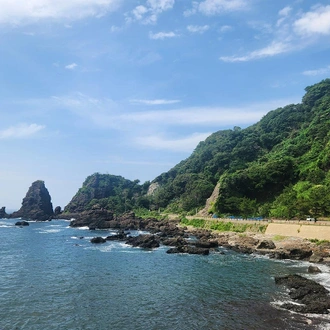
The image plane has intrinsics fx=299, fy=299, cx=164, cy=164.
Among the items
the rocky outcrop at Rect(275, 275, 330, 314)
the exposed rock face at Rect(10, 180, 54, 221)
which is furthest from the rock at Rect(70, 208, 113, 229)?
the rocky outcrop at Rect(275, 275, 330, 314)

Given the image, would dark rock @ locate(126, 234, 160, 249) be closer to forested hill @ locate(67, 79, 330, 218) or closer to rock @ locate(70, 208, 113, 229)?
forested hill @ locate(67, 79, 330, 218)

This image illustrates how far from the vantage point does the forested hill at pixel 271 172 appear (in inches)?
3027

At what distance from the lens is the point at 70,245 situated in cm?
6384

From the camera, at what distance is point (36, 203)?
160 m

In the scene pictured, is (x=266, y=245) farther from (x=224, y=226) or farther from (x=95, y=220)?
(x=95, y=220)

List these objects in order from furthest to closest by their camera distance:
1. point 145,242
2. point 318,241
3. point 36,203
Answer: point 36,203 < point 145,242 < point 318,241

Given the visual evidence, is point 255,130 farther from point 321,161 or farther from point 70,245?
point 70,245

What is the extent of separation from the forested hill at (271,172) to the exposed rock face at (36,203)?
80.6 ft

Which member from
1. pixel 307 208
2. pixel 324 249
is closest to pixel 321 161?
pixel 307 208

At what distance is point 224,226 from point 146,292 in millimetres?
50831

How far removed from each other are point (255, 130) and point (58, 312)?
528ft

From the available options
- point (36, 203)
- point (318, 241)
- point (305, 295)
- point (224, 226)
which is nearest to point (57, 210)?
point (36, 203)

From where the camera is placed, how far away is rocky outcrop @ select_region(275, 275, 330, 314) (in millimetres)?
23639

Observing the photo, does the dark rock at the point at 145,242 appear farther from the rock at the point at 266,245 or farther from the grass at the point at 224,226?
the grass at the point at 224,226
